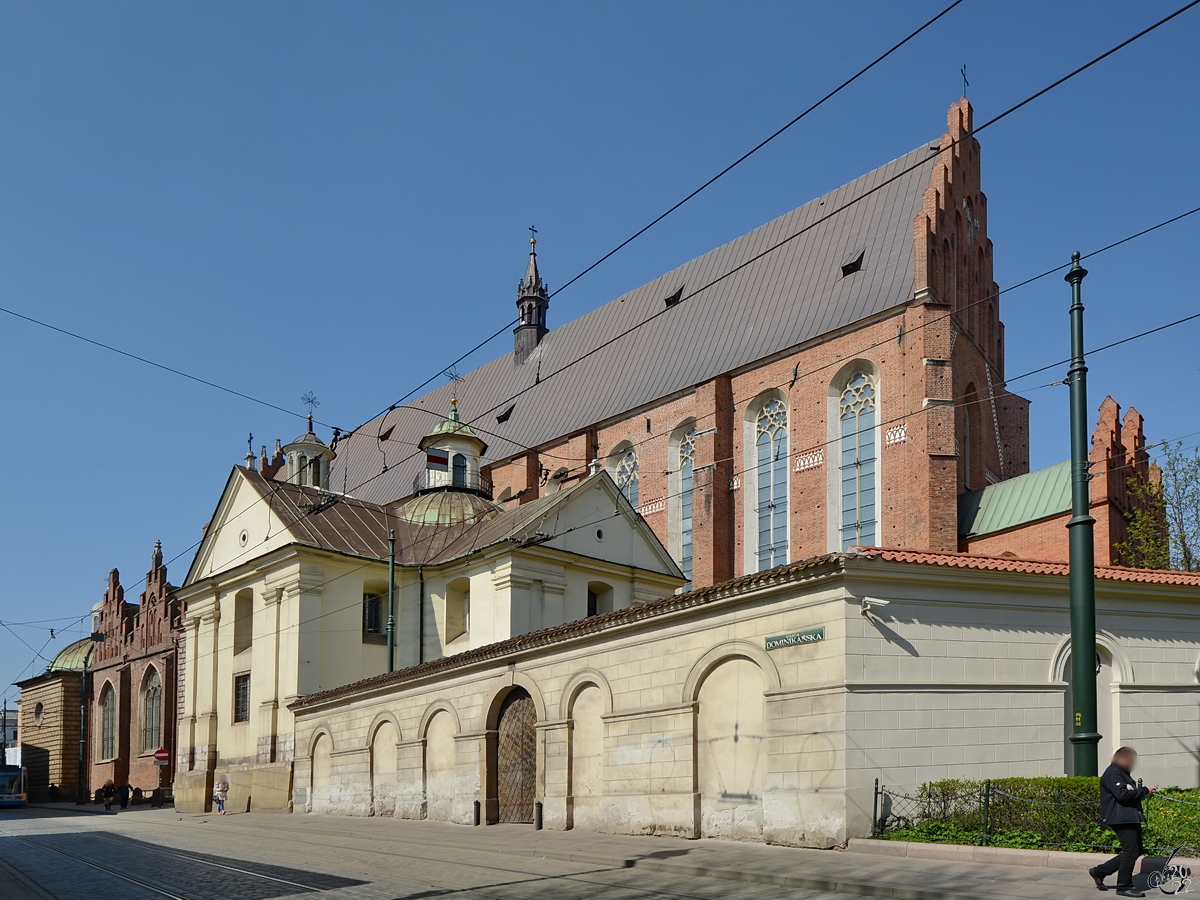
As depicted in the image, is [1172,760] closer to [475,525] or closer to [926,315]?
[926,315]

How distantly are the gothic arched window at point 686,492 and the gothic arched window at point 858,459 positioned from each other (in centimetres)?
666

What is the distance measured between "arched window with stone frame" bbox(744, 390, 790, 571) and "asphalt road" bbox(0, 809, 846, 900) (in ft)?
67.9

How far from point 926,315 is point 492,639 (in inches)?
663

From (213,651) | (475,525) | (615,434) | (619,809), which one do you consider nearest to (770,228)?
(615,434)

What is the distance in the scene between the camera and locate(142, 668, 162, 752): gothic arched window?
5406cm

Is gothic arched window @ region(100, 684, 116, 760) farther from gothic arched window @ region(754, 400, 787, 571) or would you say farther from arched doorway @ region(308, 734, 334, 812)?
gothic arched window @ region(754, 400, 787, 571)

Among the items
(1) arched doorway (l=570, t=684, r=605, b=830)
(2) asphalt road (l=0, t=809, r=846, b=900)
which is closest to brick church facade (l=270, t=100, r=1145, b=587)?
(1) arched doorway (l=570, t=684, r=605, b=830)

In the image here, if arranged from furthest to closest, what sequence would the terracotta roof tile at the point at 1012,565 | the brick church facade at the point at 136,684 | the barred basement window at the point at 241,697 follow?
Result: 1. the brick church facade at the point at 136,684
2. the barred basement window at the point at 241,697
3. the terracotta roof tile at the point at 1012,565

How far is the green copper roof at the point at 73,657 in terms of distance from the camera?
67.9m

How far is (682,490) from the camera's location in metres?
47.8

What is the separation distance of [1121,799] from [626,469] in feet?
131

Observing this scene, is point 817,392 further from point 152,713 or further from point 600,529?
point 152,713

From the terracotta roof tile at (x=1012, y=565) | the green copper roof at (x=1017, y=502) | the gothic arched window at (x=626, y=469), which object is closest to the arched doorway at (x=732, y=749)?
the terracotta roof tile at (x=1012, y=565)

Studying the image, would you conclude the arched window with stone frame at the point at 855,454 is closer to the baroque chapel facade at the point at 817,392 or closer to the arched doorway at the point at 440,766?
the baroque chapel facade at the point at 817,392
